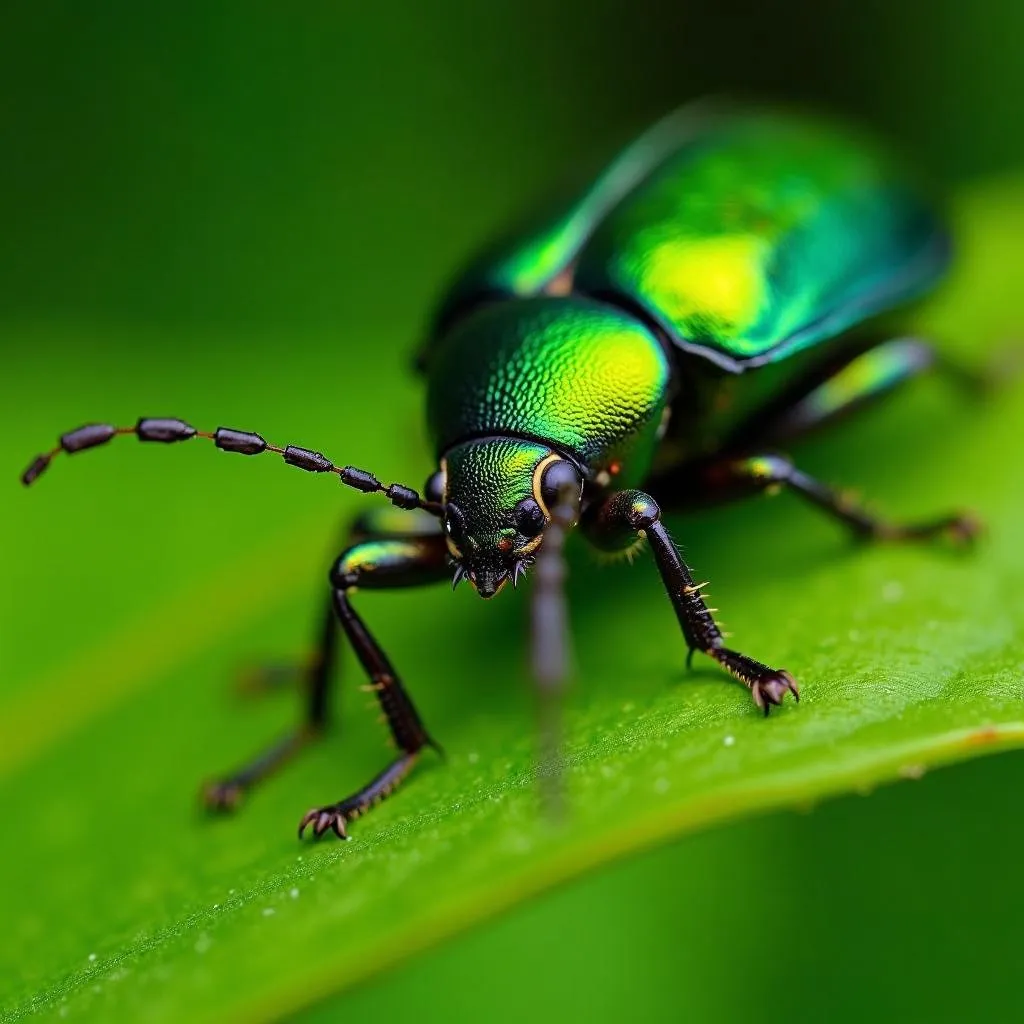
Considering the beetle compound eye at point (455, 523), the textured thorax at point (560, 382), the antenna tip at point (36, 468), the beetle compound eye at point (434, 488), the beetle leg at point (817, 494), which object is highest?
the antenna tip at point (36, 468)

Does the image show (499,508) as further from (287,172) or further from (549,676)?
(287,172)

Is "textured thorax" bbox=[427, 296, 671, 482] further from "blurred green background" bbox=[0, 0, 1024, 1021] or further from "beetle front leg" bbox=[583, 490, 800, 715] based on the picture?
"blurred green background" bbox=[0, 0, 1024, 1021]

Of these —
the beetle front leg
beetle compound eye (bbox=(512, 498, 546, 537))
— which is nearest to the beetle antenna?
beetle compound eye (bbox=(512, 498, 546, 537))

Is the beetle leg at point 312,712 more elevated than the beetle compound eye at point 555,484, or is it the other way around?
the beetle compound eye at point 555,484

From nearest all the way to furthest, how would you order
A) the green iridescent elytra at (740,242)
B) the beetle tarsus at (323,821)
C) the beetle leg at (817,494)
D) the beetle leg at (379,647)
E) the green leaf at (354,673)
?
the green leaf at (354,673), the beetle tarsus at (323,821), the beetle leg at (379,647), the beetle leg at (817,494), the green iridescent elytra at (740,242)

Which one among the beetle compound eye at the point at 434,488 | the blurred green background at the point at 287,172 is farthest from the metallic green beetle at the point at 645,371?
the blurred green background at the point at 287,172

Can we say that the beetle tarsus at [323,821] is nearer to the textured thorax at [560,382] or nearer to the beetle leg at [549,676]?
the beetle leg at [549,676]
